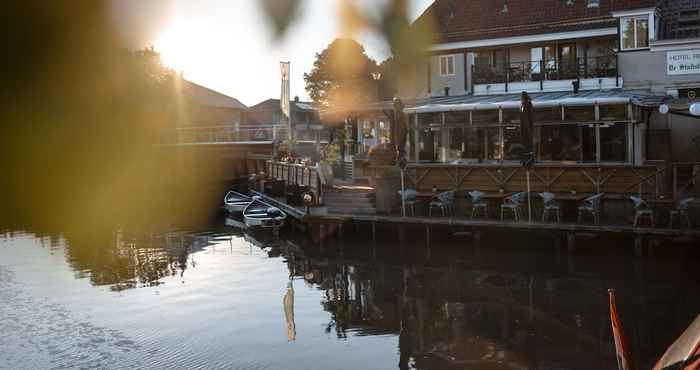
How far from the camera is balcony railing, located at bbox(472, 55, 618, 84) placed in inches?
1182

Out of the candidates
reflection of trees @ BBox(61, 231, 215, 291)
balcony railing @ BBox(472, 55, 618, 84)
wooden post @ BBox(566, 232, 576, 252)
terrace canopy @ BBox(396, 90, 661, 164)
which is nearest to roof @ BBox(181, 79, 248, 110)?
reflection of trees @ BBox(61, 231, 215, 291)

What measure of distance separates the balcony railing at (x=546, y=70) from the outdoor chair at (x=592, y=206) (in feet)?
32.8

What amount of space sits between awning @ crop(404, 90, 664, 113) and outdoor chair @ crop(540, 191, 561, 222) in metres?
4.69

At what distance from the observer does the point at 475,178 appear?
24609 mm

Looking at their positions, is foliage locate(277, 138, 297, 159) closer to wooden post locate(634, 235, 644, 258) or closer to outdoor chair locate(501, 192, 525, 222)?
outdoor chair locate(501, 192, 525, 222)

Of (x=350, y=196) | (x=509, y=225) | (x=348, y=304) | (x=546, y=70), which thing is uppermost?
(x=546, y=70)

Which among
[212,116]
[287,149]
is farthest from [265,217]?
[212,116]

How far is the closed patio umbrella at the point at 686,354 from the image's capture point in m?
3.56

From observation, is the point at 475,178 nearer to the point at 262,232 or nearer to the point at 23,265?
the point at 262,232

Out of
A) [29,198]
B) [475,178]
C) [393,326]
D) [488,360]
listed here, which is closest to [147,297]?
[393,326]

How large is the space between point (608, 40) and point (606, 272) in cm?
1466

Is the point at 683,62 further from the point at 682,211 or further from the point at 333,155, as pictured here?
the point at 333,155

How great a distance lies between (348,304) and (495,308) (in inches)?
144

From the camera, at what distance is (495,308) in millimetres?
16422
